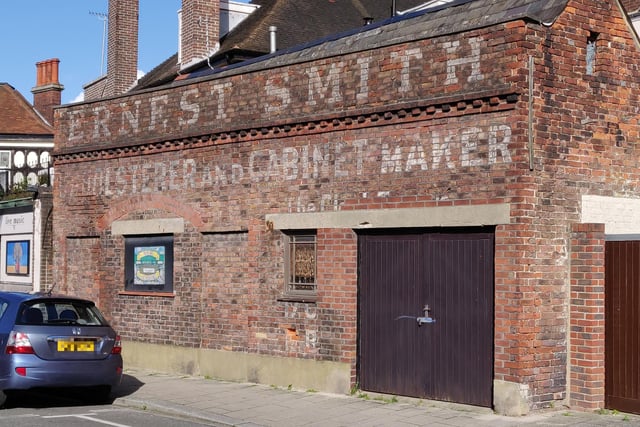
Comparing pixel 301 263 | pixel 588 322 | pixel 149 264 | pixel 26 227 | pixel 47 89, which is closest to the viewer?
pixel 588 322

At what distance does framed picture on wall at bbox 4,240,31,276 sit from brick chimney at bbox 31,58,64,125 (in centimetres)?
2167

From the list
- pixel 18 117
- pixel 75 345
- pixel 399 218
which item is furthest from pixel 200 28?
pixel 18 117

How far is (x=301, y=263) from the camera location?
14.6 metres

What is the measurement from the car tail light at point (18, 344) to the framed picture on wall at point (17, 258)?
394 inches

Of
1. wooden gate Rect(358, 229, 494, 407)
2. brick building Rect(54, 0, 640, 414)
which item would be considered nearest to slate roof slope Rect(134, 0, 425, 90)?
brick building Rect(54, 0, 640, 414)

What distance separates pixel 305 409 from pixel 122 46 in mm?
19256

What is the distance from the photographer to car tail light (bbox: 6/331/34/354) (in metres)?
12.0

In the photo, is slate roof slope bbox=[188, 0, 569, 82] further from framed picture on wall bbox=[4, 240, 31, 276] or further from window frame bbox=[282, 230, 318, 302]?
framed picture on wall bbox=[4, 240, 31, 276]

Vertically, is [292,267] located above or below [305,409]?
above

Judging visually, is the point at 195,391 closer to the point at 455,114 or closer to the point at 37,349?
the point at 37,349

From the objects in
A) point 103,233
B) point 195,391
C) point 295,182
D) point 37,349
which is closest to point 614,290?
point 295,182

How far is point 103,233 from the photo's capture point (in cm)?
1812

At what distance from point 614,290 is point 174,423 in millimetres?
5743

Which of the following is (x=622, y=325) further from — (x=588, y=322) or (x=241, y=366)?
(x=241, y=366)
